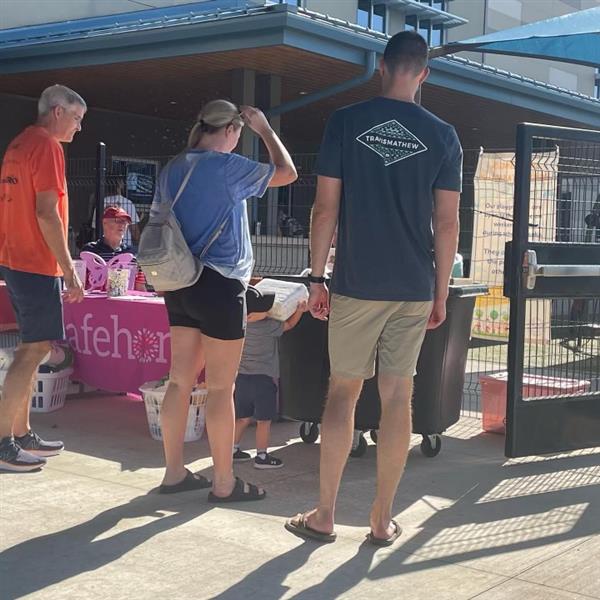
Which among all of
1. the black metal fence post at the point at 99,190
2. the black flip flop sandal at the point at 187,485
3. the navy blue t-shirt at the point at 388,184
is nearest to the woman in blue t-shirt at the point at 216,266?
the black flip flop sandal at the point at 187,485

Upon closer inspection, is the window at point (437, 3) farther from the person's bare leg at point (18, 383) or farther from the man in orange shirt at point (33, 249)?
the person's bare leg at point (18, 383)

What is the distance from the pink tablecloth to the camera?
6402 millimetres

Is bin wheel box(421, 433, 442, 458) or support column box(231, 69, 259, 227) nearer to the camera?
bin wheel box(421, 433, 442, 458)

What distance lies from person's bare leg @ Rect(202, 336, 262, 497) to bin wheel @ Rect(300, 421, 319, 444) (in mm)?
1467

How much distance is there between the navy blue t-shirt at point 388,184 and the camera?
374 cm

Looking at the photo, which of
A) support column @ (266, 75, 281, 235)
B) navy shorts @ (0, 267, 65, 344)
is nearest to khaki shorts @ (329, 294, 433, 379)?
navy shorts @ (0, 267, 65, 344)

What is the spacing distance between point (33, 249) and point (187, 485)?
4.94 ft

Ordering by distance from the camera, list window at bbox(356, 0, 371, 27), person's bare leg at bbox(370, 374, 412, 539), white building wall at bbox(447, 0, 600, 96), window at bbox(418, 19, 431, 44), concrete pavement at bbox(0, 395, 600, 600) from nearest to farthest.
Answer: concrete pavement at bbox(0, 395, 600, 600) → person's bare leg at bbox(370, 374, 412, 539) → window at bbox(356, 0, 371, 27) → window at bbox(418, 19, 431, 44) → white building wall at bbox(447, 0, 600, 96)

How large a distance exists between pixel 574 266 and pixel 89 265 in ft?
12.9

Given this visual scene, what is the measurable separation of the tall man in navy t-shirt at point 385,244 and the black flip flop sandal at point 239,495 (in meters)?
0.54

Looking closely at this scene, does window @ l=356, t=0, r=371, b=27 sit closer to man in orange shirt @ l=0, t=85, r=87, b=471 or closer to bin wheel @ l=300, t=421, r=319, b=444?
bin wheel @ l=300, t=421, r=319, b=444

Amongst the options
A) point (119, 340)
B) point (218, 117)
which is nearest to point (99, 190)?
point (119, 340)

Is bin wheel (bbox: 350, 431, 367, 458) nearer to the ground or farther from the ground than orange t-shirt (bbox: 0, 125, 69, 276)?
nearer to the ground

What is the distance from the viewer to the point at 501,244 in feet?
36.3
